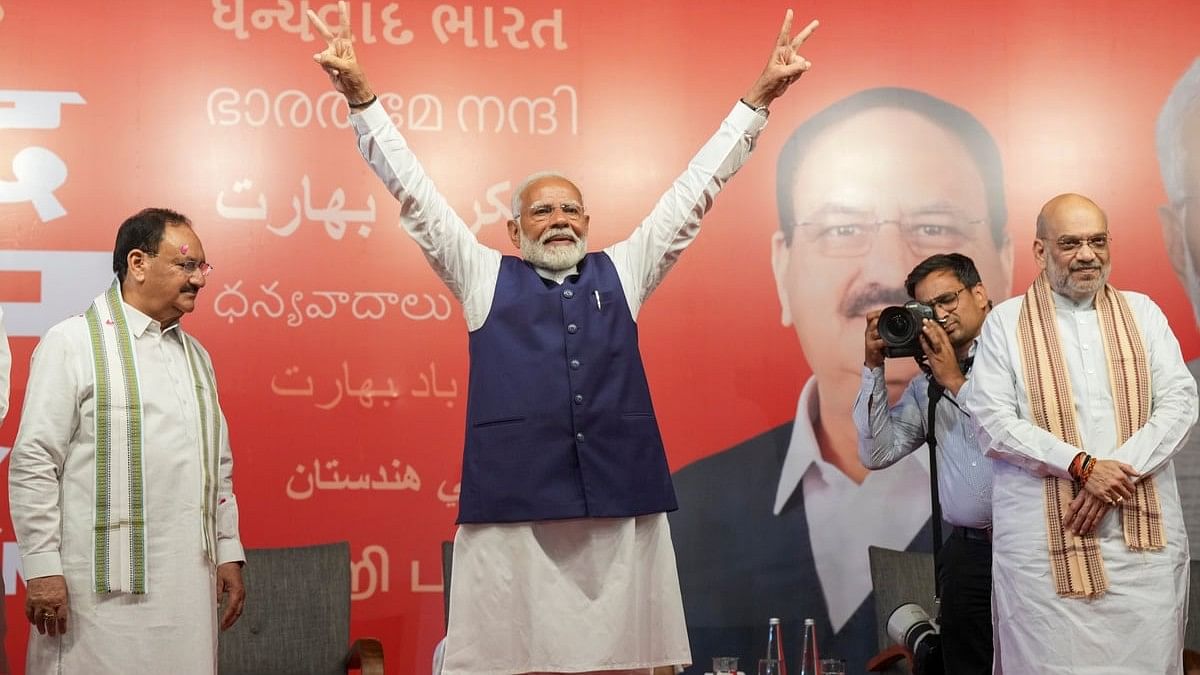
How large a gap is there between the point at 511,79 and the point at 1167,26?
239cm

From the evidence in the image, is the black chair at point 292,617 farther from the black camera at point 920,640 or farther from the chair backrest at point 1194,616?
the chair backrest at point 1194,616

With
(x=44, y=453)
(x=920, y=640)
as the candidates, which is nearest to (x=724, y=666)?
(x=920, y=640)

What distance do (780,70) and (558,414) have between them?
3.10 feet

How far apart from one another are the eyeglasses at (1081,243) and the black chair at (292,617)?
2.38 m

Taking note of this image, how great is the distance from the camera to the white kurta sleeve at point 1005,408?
3.02 meters

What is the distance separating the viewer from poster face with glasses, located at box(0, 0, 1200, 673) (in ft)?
14.2

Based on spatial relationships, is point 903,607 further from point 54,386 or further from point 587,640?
point 54,386

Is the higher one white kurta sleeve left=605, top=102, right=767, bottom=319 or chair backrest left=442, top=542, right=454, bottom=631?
white kurta sleeve left=605, top=102, right=767, bottom=319

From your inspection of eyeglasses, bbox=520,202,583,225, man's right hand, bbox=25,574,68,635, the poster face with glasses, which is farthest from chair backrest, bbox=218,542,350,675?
eyeglasses, bbox=520,202,583,225

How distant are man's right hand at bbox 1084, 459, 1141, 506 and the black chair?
7.56ft

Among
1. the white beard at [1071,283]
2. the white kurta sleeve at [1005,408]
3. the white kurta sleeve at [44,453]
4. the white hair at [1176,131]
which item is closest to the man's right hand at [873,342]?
the white kurta sleeve at [1005,408]

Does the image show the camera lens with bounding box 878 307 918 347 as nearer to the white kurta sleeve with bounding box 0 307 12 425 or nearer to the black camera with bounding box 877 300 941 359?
the black camera with bounding box 877 300 941 359

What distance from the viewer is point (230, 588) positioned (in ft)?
10.8

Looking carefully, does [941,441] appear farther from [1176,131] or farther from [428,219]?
[1176,131]
